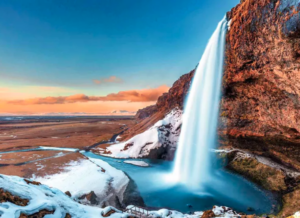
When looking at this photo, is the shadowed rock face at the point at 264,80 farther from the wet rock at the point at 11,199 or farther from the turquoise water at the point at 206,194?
the wet rock at the point at 11,199

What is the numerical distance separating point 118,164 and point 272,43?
28.2 meters

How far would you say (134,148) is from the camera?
1405 inches

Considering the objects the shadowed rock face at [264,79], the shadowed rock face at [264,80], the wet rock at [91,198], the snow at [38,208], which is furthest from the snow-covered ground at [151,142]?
the snow at [38,208]

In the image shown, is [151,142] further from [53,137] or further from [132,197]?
[53,137]

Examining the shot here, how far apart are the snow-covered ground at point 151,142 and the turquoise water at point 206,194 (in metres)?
9.67

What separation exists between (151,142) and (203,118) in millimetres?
13688

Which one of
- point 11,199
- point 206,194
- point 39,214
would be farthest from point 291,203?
point 11,199

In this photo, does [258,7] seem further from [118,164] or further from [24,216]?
[118,164]

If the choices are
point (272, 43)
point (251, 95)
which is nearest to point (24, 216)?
point (272, 43)

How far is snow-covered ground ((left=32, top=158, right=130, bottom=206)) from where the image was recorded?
55.1ft

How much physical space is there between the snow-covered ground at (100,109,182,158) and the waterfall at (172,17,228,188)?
5.82 meters

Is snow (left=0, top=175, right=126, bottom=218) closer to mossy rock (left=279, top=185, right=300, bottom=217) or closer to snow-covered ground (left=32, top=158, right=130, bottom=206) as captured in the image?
snow-covered ground (left=32, top=158, right=130, bottom=206)

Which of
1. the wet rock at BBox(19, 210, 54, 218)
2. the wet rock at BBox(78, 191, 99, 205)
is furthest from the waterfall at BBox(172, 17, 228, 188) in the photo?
the wet rock at BBox(19, 210, 54, 218)

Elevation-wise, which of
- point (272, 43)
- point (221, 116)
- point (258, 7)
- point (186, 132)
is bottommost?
point (186, 132)
